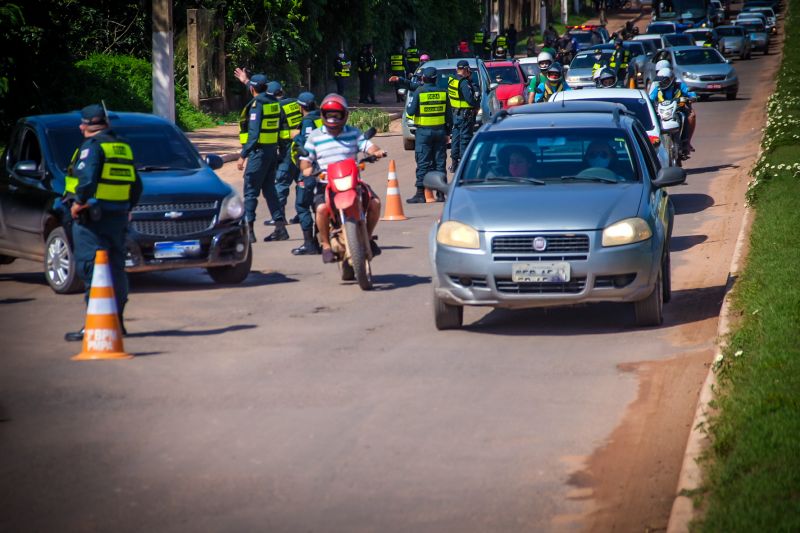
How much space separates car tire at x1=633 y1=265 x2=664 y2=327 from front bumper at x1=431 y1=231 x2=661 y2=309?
185 mm

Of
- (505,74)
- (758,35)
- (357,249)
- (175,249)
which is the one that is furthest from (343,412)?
(758,35)

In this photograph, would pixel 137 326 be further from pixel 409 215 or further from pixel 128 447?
pixel 409 215

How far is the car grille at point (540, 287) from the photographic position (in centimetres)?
1086

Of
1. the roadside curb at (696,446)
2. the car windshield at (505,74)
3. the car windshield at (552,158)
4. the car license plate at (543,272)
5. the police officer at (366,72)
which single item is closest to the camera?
the roadside curb at (696,446)

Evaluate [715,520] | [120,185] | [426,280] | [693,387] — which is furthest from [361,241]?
[715,520]

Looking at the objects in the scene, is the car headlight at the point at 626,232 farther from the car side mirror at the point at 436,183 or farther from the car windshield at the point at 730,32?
the car windshield at the point at 730,32

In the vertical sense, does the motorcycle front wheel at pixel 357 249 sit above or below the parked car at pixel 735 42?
below

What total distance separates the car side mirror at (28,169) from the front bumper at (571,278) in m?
4.97

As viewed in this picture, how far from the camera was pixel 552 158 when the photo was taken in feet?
40.0

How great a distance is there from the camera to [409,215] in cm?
2011

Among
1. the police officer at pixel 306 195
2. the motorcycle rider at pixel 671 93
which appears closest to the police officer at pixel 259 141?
the police officer at pixel 306 195

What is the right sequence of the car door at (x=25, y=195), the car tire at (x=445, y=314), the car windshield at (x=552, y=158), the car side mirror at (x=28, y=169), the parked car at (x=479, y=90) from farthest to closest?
the parked car at (x=479, y=90) → the car door at (x=25, y=195) → the car side mirror at (x=28, y=169) → the car windshield at (x=552, y=158) → the car tire at (x=445, y=314)

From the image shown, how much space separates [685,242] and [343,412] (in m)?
8.99

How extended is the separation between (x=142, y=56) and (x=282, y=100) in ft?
67.8
